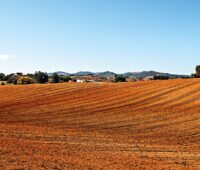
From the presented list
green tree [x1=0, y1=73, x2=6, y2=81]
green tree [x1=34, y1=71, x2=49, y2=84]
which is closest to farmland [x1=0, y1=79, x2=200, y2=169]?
green tree [x1=34, y1=71, x2=49, y2=84]

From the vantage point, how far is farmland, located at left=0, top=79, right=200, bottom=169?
1959cm

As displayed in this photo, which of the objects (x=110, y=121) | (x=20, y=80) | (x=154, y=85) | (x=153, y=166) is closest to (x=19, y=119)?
(x=110, y=121)

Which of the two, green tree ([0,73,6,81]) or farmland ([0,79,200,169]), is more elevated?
green tree ([0,73,6,81])

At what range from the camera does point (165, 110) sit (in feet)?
154

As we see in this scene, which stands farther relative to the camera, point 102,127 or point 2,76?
point 2,76

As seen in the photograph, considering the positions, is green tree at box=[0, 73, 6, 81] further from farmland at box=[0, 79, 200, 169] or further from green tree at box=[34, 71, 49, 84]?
farmland at box=[0, 79, 200, 169]

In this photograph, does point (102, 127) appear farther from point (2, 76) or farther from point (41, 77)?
point (2, 76)

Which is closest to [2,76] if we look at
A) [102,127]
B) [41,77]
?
[41,77]

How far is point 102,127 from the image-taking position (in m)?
37.2

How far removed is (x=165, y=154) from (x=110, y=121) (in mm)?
17511

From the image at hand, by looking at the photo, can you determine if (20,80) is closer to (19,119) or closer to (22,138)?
(19,119)

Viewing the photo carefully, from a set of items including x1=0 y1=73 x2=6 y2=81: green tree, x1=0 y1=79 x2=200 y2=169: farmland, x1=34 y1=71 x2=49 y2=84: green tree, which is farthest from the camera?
x1=0 y1=73 x2=6 y2=81: green tree

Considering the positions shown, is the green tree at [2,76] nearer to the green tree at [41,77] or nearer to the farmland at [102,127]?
the green tree at [41,77]

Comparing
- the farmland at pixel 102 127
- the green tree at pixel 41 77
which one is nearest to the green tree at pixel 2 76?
the green tree at pixel 41 77
